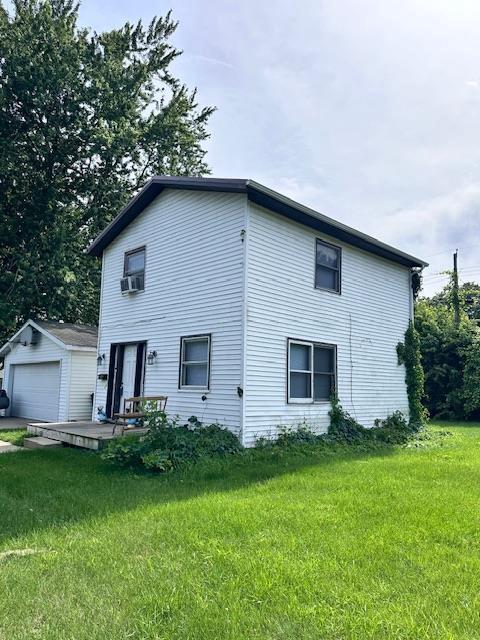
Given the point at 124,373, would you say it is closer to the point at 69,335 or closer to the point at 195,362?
the point at 195,362

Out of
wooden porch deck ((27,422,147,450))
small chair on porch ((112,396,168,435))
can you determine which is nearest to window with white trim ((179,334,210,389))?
small chair on porch ((112,396,168,435))

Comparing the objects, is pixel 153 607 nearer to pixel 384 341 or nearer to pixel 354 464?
pixel 354 464

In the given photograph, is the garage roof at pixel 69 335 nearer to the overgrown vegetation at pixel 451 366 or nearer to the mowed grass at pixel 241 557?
the mowed grass at pixel 241 557

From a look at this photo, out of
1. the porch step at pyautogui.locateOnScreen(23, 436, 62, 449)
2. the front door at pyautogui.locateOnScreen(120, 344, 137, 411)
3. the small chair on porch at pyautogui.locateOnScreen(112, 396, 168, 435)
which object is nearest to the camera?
the small chair on porch at pyautogui.locateOnScreen(112, 396, 168, 435)

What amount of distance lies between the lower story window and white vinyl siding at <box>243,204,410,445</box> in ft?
0.56

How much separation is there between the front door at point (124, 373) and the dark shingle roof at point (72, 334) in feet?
8.52

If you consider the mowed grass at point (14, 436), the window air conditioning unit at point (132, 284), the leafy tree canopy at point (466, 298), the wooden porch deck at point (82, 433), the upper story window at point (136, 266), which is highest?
the leafy tree canopy at point (466, 298)

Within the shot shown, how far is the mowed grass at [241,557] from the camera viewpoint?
277 centimetres

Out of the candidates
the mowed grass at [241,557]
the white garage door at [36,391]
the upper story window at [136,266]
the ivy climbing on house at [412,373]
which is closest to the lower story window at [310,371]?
the ivy climbing on house at [412,373]

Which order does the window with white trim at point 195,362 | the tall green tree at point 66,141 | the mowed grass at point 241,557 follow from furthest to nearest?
the tall green tree at point 66,141 < the window with white trim at point 195,362 < the mowed grass at point 241,557

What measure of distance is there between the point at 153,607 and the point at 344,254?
9935 millimetres

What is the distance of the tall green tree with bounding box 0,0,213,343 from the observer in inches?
758

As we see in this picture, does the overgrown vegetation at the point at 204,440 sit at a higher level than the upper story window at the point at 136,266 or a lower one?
lower

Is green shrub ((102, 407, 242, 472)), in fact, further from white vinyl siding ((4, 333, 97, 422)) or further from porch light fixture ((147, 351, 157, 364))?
white vinyl siding ((4, 333, 97, 422))
